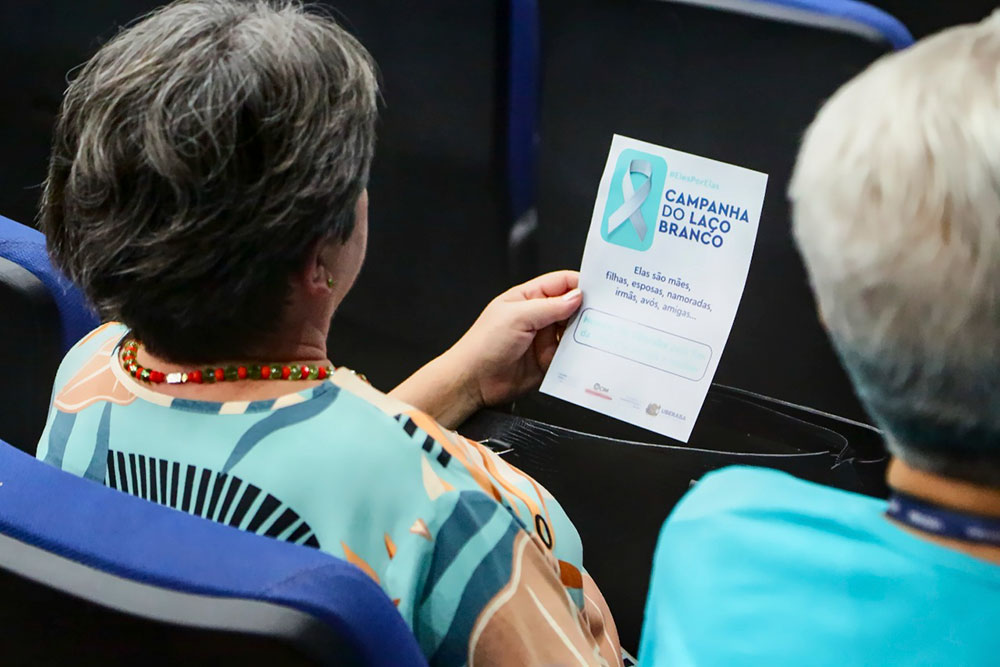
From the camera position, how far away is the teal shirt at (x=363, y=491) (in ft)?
2.84

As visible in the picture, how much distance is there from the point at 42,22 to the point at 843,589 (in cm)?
204

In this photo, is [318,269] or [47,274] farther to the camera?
[47,274]

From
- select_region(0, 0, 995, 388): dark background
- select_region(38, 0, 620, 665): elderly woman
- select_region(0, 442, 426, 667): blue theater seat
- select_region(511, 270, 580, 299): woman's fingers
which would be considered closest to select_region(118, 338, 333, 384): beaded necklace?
select_region(38, 0, 620, 665): elderly woman

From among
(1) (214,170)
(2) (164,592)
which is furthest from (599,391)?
(2) (164,592)

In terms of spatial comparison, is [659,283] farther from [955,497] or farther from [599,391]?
[955,497]

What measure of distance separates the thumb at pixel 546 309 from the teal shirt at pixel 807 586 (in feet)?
1.73

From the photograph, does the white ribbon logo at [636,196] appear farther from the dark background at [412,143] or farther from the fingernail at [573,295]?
the dark background at [412,143]

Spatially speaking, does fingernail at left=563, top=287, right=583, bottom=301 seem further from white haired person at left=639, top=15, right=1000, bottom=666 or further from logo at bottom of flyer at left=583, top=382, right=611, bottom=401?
white haired person at left=639, top=15, right=1000, bottom=666

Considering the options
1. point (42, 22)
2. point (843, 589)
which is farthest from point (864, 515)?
point (42, 22)

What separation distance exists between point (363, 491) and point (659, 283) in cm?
46

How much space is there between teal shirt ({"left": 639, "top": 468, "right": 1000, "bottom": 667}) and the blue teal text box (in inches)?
16.4

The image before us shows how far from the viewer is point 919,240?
58 centimetres

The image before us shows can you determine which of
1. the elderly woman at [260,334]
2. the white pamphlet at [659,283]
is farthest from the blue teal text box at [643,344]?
the elderly woman at [260,334]

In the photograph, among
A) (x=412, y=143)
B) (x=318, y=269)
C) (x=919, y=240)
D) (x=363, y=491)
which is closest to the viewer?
(x=919, y=240)
